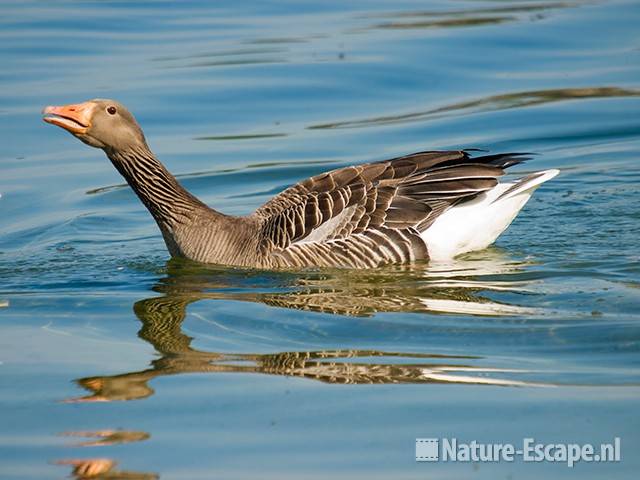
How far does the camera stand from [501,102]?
59.0ft

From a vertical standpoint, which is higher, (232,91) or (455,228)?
(232,91)

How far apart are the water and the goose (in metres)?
0.22

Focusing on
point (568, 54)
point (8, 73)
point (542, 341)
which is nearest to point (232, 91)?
point (8, 73)

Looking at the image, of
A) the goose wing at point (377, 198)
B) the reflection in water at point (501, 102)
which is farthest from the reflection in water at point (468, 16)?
the goose wing at point (377, 198)

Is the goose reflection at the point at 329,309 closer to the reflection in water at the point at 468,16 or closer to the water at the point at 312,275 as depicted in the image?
the water at the point at 312,275

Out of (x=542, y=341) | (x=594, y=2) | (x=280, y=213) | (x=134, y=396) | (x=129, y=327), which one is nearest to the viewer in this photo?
(x=134, y=396)

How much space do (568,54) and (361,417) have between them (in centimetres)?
1370

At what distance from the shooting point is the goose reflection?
8.40 metres

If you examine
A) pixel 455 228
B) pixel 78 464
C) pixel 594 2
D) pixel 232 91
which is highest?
pixel 594 2

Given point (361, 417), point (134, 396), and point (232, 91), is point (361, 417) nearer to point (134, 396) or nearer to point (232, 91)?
point (134, 396)

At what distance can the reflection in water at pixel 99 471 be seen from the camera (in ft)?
22.8

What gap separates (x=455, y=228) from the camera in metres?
11.8

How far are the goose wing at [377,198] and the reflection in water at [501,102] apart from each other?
5.51 meters

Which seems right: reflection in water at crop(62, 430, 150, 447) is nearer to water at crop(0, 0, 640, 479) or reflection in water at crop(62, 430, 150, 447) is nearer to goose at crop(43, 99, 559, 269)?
water at crop(0, 0, 640, 479)
